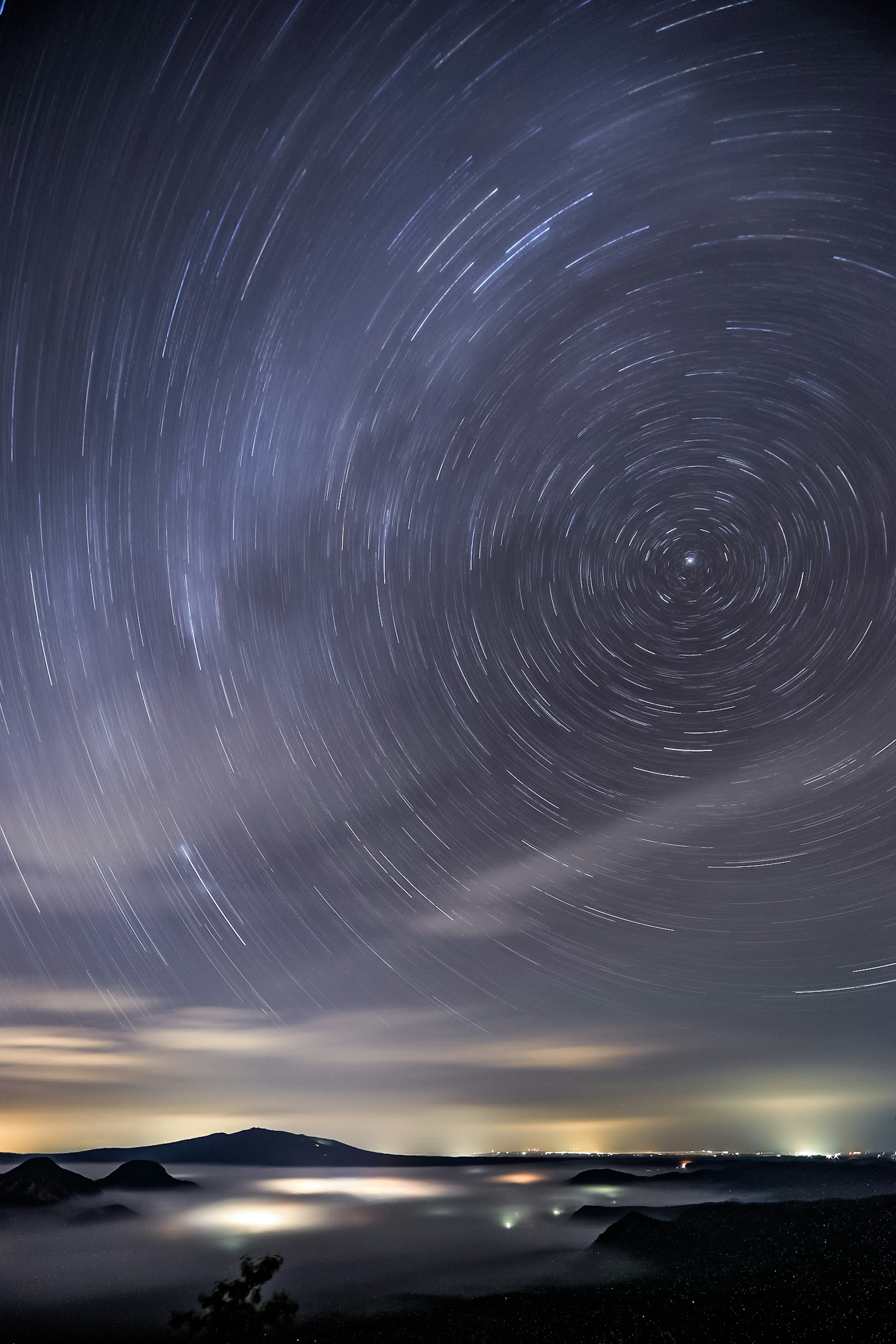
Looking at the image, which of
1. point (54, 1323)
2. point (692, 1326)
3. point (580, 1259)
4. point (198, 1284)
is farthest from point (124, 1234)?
point (692, 1326)

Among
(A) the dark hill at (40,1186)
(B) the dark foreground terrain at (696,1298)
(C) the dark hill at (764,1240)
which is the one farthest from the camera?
(A) the dark hill at (40,1186)

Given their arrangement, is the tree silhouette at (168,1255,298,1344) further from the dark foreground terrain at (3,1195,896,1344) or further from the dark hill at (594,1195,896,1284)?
the dark hill at (594,1195,896,1284)

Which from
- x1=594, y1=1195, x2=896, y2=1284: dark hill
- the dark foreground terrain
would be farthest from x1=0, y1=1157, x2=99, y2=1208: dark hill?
Answer: x1=594, y1=1195, x2=896, y2=1284: dark hill

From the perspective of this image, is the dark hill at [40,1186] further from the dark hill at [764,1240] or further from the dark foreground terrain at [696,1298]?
the dark hill at [764,1240]

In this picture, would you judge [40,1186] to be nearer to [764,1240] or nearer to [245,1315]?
[245,1315]

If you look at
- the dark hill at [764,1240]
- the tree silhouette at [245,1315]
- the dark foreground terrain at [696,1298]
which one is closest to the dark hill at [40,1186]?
the dark foreground terrain at [696,1298]
